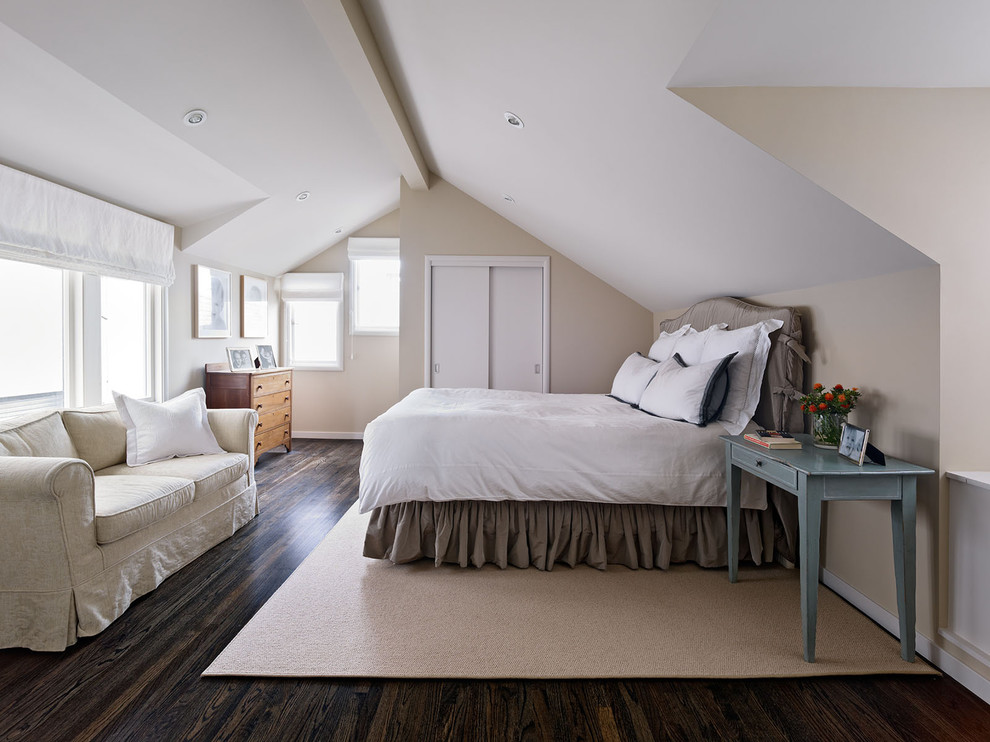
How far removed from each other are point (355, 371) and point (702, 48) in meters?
4.79

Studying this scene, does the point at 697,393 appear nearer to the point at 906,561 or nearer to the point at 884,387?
the point at 884,387

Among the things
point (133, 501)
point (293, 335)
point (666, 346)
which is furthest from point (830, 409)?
point (293, 335)

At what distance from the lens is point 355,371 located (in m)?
5.73

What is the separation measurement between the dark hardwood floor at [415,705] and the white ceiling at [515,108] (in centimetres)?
150

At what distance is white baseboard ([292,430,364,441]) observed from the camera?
226 inches

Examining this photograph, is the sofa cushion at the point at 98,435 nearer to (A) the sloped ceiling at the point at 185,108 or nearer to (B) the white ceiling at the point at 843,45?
(A) the sloped ceiling at the point at 185,108

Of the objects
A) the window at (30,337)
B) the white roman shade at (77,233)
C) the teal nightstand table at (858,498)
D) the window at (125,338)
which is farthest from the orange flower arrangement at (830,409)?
the window at (125,338)

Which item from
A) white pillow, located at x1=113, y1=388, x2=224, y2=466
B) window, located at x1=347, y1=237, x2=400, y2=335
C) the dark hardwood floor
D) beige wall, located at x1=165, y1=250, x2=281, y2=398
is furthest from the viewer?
window, located at x1=347, y1=237, x2=400, y2=335

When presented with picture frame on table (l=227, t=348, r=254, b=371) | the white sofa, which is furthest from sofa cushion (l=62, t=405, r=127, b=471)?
picture frame on table (l=227, t=348, r=254, b=371)

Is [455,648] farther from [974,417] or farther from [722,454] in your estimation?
[974,417]

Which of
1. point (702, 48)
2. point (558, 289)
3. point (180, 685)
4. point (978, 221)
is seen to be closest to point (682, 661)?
point (180, 685)

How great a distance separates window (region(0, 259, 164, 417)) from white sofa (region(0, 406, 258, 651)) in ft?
1.64

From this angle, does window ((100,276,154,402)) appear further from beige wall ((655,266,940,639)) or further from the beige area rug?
beige wall ((655,266,940,639))

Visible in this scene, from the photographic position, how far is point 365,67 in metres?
2.58
